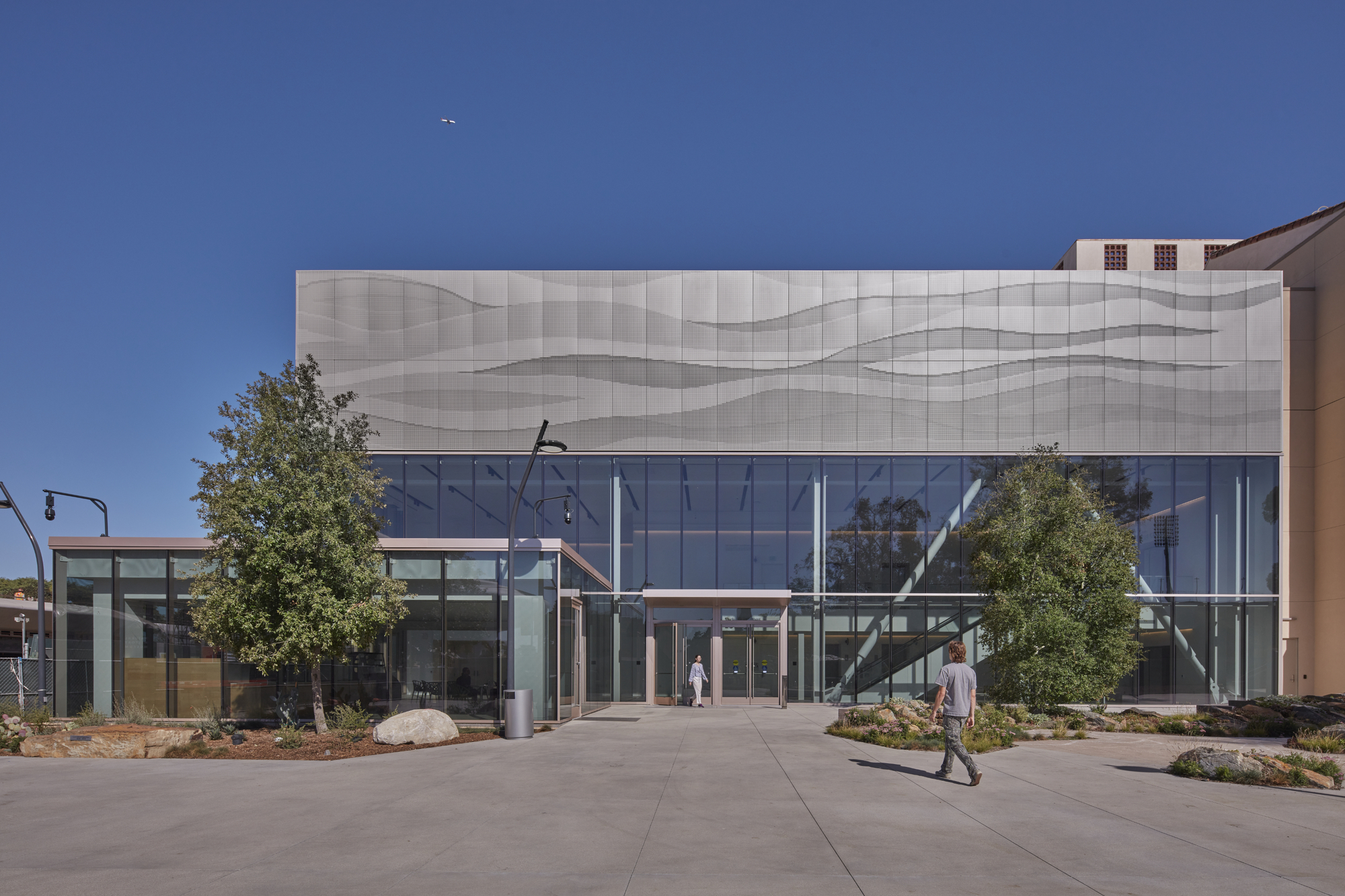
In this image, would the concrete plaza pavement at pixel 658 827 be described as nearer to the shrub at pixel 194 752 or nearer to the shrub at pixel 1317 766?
the shrub at pixel 194 752

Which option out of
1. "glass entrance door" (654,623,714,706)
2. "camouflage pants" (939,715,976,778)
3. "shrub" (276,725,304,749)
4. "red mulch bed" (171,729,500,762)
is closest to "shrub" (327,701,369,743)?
"red mulch bed" (171,729,500,762)

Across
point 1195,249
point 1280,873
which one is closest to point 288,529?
point 1280,873

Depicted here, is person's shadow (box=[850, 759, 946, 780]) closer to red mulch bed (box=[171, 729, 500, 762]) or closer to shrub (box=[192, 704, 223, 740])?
red mulch bed (box=[171, 729, 500, 762])

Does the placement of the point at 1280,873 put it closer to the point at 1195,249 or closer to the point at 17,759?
the point at 17,759

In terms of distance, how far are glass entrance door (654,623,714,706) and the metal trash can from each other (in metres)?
13.2

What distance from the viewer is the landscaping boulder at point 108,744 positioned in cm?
1720

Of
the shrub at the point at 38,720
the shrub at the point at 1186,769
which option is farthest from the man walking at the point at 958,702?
the shrub at the point at 38,720

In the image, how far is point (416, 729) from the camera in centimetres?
1847

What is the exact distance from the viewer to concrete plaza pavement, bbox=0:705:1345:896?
8.19m

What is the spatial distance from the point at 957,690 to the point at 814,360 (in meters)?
22.5

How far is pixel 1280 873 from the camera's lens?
27.3 ft

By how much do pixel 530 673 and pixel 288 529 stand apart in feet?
21.3

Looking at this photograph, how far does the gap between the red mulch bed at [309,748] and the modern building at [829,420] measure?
15.2 metres

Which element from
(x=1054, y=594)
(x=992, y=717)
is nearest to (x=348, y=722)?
(x=992, y=717)
